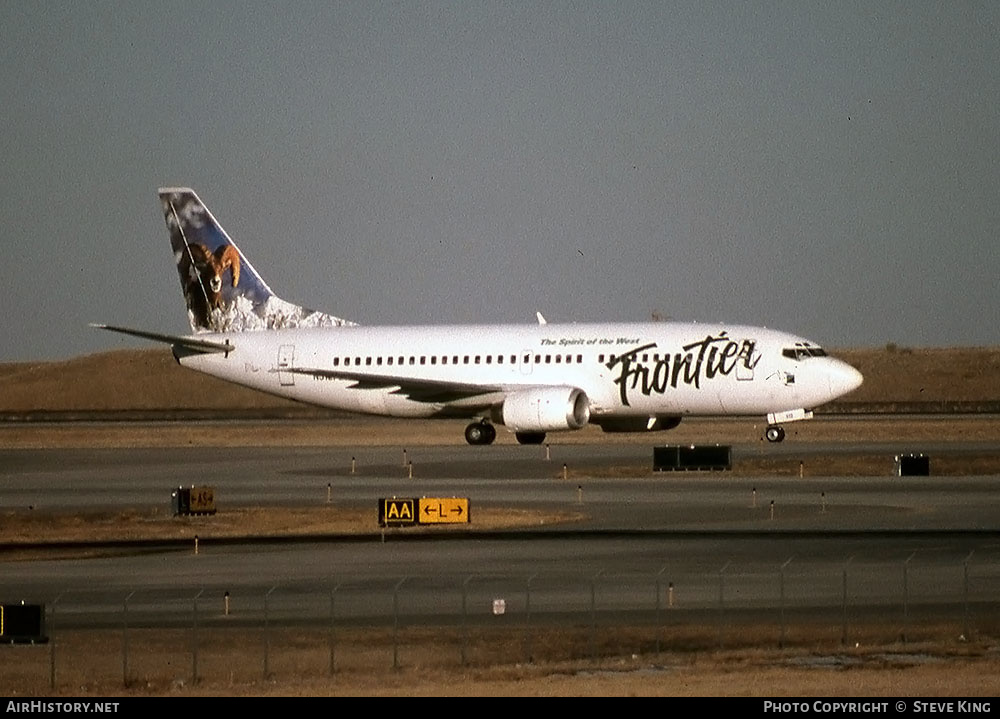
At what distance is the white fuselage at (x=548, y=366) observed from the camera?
Result: 2793 inches

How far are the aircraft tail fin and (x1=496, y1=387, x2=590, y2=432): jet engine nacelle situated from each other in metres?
13.5

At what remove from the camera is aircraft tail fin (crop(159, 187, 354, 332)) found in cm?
8331

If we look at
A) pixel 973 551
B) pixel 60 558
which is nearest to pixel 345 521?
pixel 60 558

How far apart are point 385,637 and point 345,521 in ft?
58.8

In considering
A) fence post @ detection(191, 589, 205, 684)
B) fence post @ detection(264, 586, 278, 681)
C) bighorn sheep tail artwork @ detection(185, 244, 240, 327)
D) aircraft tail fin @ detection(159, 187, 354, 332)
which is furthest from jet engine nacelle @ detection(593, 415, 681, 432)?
fence post @ detection(191, 589, 205, 684)

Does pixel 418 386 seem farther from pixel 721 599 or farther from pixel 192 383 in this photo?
pixel 192 383

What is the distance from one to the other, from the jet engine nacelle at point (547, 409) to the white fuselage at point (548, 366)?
1738mm

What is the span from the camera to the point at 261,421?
107 m

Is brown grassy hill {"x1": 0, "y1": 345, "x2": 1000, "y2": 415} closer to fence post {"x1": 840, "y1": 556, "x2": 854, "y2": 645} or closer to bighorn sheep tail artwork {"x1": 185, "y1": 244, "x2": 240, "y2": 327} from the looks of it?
bighorn sheep tail artwork {"x1": 185, "y1": 244, "x2": 240, "y2": 327}

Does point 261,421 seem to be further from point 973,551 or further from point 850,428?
point 973,551

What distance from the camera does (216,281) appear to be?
83688 mm

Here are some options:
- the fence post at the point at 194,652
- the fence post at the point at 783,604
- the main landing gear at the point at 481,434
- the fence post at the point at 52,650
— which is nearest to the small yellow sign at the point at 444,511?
the fence post at the point at 783,604

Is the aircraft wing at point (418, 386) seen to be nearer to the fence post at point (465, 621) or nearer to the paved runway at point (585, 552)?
the paved runway at point (585, 552)

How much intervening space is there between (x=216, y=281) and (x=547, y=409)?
19748 millimetres
